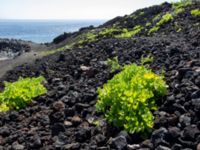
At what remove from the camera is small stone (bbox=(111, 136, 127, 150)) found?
790 centimetres

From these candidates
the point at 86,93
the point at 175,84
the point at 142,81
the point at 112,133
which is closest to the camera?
the point at 112,133

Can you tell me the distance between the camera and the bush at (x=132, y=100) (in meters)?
8.37

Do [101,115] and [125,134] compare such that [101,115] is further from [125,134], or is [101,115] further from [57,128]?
[125,134]

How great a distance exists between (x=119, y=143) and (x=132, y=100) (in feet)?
3.19

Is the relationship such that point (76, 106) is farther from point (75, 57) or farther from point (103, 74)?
point (75, 57)

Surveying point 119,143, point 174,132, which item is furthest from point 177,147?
point 119,143

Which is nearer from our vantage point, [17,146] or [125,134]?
[125,134]

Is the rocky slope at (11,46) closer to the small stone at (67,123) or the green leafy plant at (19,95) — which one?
the green leafy plant at (19,95)

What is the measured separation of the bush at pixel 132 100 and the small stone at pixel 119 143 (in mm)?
290

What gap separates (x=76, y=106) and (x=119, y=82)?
1.59m

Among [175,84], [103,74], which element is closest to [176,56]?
[103,74]

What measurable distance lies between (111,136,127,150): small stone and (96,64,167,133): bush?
11.4 inches

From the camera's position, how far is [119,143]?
798 cm

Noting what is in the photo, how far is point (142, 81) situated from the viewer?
9.44 meters
